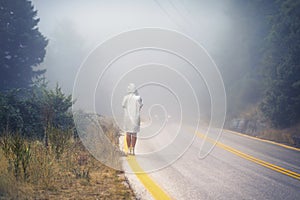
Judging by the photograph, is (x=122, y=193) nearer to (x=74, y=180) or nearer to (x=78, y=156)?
(x=74, y=180)

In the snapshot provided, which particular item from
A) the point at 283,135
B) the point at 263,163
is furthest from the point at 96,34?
the point at 263,163

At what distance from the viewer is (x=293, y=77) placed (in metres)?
15.8

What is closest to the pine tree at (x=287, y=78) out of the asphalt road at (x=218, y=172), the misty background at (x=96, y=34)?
Answer: the asphalt road at (x=218, y=172)

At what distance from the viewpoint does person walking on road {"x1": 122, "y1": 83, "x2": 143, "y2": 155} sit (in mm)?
8461

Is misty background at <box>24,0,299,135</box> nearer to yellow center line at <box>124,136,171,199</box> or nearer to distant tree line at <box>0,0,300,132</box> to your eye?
distant tree line at <box>0,0,300,132</box>

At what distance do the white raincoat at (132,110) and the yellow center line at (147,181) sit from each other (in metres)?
1.25

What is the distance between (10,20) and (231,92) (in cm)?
2151

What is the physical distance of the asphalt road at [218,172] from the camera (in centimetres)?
504

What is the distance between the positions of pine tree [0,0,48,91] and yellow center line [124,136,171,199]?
1989 centimetres

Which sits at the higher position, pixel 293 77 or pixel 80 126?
pixel 293 77

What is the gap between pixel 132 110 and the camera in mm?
8602

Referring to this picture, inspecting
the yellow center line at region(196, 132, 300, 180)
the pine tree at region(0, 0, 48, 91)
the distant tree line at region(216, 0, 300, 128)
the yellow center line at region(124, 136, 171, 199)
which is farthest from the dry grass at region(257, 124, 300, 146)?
the pine tree at region(0, 0, 48, 91)

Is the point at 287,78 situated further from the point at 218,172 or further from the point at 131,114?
the point at 218,172

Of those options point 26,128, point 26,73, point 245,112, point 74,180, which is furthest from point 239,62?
→ point 74,180
